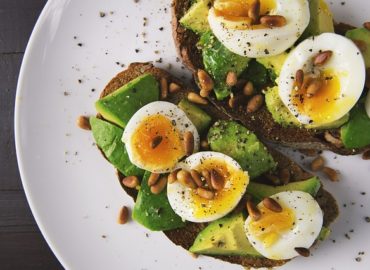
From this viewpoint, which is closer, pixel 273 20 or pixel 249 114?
pixel 273 20

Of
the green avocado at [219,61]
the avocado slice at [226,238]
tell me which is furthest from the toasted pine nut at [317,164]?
the green avocado at [219,61]

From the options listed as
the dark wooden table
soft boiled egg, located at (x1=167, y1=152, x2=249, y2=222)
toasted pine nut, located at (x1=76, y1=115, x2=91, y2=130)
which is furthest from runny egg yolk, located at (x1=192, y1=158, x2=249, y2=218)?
the dark wooden table

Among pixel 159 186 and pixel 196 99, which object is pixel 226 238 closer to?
pixel 159 186

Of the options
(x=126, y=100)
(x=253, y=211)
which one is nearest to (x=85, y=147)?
(x=126, y=100)

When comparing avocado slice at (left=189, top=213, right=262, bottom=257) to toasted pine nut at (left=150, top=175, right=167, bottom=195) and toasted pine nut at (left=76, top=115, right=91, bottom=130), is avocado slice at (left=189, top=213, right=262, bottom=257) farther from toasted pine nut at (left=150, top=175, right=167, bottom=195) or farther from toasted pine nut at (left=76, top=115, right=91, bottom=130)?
toasted pine nut at (left=76, top=115, right=91, bottom=130)

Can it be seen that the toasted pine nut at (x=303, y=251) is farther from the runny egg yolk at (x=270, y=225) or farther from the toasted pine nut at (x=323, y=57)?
the toasted pine nut at (x=323, y=57)

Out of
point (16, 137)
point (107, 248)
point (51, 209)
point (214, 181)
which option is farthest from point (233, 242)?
point (16, 137)

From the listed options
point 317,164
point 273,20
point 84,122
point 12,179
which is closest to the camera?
point 273,20

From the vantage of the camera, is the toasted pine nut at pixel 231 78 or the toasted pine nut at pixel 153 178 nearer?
the toasted pine nut at pixel 231 78
